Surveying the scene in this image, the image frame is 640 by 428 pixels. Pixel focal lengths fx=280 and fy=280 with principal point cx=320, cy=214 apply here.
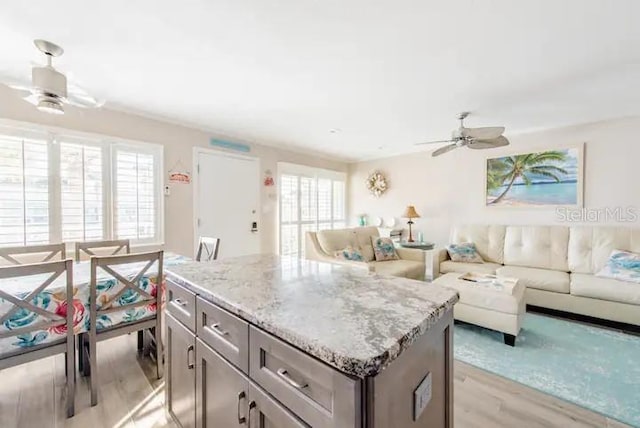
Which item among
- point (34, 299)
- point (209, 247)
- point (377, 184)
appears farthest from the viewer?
point (377, 184)

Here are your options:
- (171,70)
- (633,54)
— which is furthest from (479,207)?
(171,70)

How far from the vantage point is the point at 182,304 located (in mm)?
1337

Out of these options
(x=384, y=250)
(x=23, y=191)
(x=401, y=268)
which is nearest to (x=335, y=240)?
(x=384, y=250)

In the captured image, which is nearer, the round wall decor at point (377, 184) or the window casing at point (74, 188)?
the window casing at point (74, 188)

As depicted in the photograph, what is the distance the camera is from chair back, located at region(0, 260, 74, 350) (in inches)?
57.4

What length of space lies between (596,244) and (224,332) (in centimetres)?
440

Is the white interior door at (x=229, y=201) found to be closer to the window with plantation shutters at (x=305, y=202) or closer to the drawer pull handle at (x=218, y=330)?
the window with plantation shutters at (x=305, y=202)

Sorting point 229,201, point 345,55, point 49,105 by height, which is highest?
point 345,55

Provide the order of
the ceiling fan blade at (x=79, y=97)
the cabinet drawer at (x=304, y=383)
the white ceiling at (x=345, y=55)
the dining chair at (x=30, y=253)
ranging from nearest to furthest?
the cabinet drawer at (x=304, y=383) → the white ceiling at (x=345, y=55) → the ceiling fan blade at (x=79, y=97) → the dining chair at (x=30, y=253)

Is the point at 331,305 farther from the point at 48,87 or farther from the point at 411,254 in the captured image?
the point at 411,254

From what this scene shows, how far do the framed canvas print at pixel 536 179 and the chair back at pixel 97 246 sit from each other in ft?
16.2

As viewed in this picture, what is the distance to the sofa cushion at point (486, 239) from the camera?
4078mm

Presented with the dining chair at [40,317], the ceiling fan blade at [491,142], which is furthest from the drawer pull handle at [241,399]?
the ceiling fan blade at [491,142]

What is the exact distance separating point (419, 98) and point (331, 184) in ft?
10.8
